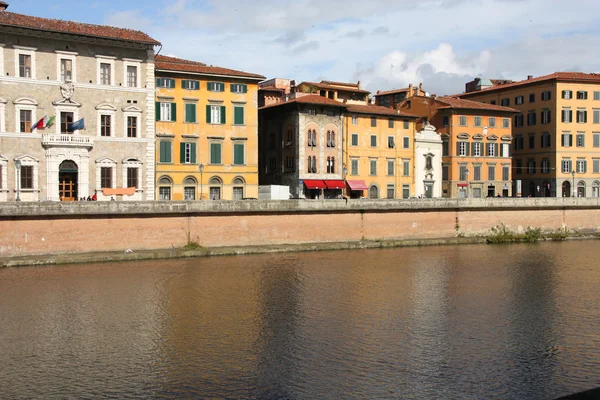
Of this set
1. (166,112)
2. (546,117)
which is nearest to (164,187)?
(166,112)

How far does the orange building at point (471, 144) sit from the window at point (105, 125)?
3250 centimetres

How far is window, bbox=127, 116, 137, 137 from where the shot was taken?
4509 centimetres

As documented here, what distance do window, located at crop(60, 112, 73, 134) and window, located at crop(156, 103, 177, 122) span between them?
7.00 m

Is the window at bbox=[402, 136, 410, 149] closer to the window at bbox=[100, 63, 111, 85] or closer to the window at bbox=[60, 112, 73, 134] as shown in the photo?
the window at bbox=[100, 63, 111, 85]

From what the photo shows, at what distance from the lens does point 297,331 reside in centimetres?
2375

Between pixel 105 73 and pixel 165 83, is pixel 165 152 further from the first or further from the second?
pixel 105 73

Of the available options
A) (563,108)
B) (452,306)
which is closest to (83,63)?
(452,306)

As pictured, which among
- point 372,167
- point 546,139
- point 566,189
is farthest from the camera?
point 546,139

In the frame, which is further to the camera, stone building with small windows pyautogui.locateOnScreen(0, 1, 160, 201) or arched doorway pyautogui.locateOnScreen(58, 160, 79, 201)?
arched doorway pyautogui.locateOnScreen(58, 160, 79, 201)

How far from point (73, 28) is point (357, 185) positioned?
2604cm

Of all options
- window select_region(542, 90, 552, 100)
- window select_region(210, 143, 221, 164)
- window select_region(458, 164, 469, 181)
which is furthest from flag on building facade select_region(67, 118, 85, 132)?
window select_region(542, 90, 552, 100)

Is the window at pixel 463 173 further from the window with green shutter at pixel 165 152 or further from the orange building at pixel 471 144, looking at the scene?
the window with green shutter at pixel 165 152

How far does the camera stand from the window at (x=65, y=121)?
141 ft

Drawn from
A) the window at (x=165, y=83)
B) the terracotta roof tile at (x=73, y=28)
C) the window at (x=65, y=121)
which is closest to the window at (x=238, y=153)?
the window at (x=165, y=83)
